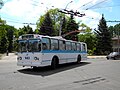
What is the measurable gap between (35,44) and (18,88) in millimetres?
7530

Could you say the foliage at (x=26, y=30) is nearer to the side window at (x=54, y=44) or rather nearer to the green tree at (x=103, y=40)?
the green tree at (x=103, y=40)

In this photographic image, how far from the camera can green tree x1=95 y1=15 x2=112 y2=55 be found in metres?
65.9

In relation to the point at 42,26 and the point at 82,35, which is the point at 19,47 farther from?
the point at 82,35

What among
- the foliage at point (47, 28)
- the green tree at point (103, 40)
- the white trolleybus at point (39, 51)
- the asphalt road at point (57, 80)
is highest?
the foliage at point (47, 28)

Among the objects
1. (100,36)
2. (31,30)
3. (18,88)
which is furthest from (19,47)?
(31,30)

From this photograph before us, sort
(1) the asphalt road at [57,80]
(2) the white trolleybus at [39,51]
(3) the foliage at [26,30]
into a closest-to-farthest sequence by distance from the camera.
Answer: (1) the asphalt road at [57,80], (2) the white trolleybus at [39,51], (3) the foliage at [26,30]

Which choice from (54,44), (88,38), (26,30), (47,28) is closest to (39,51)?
(54,44)

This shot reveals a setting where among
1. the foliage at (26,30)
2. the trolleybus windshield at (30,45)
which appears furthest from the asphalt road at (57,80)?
the foliage at (26,30)

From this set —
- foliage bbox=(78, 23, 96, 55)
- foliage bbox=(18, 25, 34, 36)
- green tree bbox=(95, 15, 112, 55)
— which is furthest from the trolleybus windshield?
foliage bbox=(18, 25, 34, 36)

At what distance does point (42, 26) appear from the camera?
70.2 meters

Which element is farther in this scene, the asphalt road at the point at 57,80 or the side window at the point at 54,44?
the side window at the point at 54,44

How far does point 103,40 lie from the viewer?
217 ft

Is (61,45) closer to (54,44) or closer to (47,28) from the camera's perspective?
(54,44)

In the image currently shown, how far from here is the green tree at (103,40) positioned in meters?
65.9
